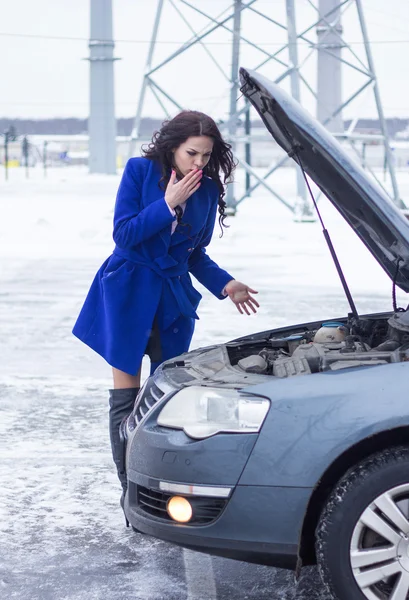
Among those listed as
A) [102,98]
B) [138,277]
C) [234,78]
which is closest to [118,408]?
[138,277]

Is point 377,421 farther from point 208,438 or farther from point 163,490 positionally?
point 163,490

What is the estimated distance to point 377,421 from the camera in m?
2.84

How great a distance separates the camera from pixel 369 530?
9.45 ft

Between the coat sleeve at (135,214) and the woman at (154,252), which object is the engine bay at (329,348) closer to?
the woman at (154,252)

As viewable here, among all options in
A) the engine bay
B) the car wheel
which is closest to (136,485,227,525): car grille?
the car wheel

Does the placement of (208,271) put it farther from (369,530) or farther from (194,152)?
(369,530)

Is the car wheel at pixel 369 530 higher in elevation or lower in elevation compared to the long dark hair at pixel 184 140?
lower

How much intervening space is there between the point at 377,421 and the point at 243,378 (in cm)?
53

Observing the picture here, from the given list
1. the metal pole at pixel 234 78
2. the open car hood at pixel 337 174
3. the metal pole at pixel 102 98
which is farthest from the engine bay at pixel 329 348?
the metal pole at pixel 102 98

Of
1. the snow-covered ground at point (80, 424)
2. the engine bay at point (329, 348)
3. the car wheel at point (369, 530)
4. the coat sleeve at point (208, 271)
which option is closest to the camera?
the car wheel at point (369, 530)

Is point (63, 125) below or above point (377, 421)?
below

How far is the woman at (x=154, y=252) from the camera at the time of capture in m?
3.91

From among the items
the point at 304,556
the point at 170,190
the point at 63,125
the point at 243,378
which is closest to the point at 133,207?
the point at 170,190

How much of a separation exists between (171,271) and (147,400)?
0.76 m
